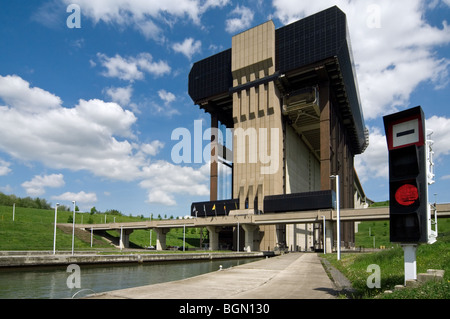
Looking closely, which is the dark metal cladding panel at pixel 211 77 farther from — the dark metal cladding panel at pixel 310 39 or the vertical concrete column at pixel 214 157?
the dark metal cladding panel at pixel 310 39

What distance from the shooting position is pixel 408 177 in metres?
13.4

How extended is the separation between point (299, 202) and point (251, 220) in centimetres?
1248

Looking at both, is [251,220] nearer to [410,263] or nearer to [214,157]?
[214,157]

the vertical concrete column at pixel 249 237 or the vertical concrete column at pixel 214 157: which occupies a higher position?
the vertical concrete column at pixel 214 157

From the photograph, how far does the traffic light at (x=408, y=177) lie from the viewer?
42.7 ft

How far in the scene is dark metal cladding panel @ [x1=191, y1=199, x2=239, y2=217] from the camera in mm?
95625

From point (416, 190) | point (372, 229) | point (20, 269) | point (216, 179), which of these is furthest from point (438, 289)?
point (372, 229)

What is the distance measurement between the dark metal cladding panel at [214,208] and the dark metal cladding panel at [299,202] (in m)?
10.6

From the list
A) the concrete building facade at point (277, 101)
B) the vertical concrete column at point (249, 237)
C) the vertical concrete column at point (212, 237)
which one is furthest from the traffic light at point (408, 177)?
the vertical concrete column at point (212, 237)

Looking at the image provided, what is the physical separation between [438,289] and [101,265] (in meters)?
36.6

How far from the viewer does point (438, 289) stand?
10305mm

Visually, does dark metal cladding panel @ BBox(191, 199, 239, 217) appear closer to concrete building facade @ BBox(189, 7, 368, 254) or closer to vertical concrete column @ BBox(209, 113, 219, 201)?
concrete building facade @ BBox(189, 7, 368, 254)
